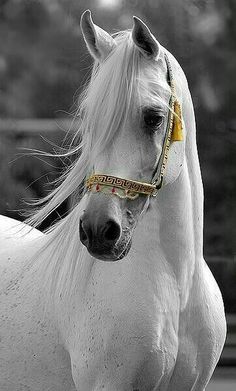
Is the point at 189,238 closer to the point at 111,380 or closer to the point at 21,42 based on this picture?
the point at 111,380

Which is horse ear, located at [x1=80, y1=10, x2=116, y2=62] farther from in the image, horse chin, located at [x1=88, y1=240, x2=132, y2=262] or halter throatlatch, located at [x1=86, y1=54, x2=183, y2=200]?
horse chin, located at [x1=88, y1=240, x2=132, y2=262]

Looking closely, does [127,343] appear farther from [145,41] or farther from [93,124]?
[145,41]

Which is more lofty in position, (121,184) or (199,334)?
(121,184)

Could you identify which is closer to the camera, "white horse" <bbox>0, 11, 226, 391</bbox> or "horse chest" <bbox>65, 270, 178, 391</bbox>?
"white horse" <bbox>0, 11, 226, 391</bbox>

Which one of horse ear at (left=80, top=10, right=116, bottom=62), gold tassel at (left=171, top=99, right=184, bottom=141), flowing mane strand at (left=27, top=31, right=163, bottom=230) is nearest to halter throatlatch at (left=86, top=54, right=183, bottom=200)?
gold tassel at (left=171, top=99, right=184, bottom=141)

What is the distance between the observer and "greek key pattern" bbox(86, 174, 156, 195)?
3.38 meters

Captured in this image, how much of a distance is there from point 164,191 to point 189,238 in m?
0.23

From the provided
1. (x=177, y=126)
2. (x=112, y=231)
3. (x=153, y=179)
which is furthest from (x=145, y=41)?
(x=112, y=231)

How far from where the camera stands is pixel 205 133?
44.5ft

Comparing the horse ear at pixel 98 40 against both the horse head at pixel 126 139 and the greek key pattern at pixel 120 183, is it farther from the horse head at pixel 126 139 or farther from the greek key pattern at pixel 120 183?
the greek key pattern at pixel 120 183

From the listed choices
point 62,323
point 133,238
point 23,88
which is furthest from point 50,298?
point 23,88

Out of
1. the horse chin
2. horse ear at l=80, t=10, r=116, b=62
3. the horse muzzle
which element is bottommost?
the horse chin

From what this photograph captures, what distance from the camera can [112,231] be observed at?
3295mm

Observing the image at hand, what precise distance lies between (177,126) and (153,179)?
252mm
